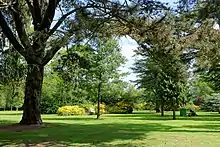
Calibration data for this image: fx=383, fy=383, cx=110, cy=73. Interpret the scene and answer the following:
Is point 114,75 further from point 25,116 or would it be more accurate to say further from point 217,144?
point 217,144

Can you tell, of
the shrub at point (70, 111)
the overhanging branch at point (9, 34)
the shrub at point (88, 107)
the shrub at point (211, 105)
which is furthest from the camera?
the shrub at point (211, 105)

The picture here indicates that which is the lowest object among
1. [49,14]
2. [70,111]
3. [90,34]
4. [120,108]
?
[70,111]

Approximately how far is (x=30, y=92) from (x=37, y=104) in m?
0.85

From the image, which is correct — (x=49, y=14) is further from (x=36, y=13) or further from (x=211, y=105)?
(x=211, y=105)

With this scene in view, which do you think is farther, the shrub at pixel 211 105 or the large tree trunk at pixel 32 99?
the shrub at pixel 211 105

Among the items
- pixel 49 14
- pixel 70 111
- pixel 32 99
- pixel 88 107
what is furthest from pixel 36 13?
pixel 88 107

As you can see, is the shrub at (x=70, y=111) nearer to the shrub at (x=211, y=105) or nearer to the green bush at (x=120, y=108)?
the green bush at (x=120, y=108)

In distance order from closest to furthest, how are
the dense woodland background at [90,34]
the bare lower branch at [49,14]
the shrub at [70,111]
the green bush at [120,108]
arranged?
1. the dense woodland background at [90,34]
2. the bare lower branch at [49,14]
3. the shrub at [70,111]
4. the green bush at [120,108]

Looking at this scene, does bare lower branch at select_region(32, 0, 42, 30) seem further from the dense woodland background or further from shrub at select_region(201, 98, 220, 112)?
shrub at select_region(201, 98, 220, 112)

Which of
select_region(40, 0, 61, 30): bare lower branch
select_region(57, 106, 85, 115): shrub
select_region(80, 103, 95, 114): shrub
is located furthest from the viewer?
select_region(80, 103, 95, 114): shrub

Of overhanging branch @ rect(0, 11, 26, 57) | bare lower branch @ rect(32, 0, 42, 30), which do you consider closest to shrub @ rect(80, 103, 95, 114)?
bare lower branch @ rect(32, 0, 42, 30)

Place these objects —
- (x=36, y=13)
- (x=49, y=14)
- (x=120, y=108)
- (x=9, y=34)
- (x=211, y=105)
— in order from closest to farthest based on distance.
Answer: (x=9, y=34)
(x=49, y=14)
(x=36, y=13)
(x=120, y=108)
(x=211, y=105)

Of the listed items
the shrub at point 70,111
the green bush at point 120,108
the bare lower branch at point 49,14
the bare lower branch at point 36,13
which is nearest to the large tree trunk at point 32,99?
the bare lower branch at point 49,14

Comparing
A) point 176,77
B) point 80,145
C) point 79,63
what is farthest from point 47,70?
point 80,145
